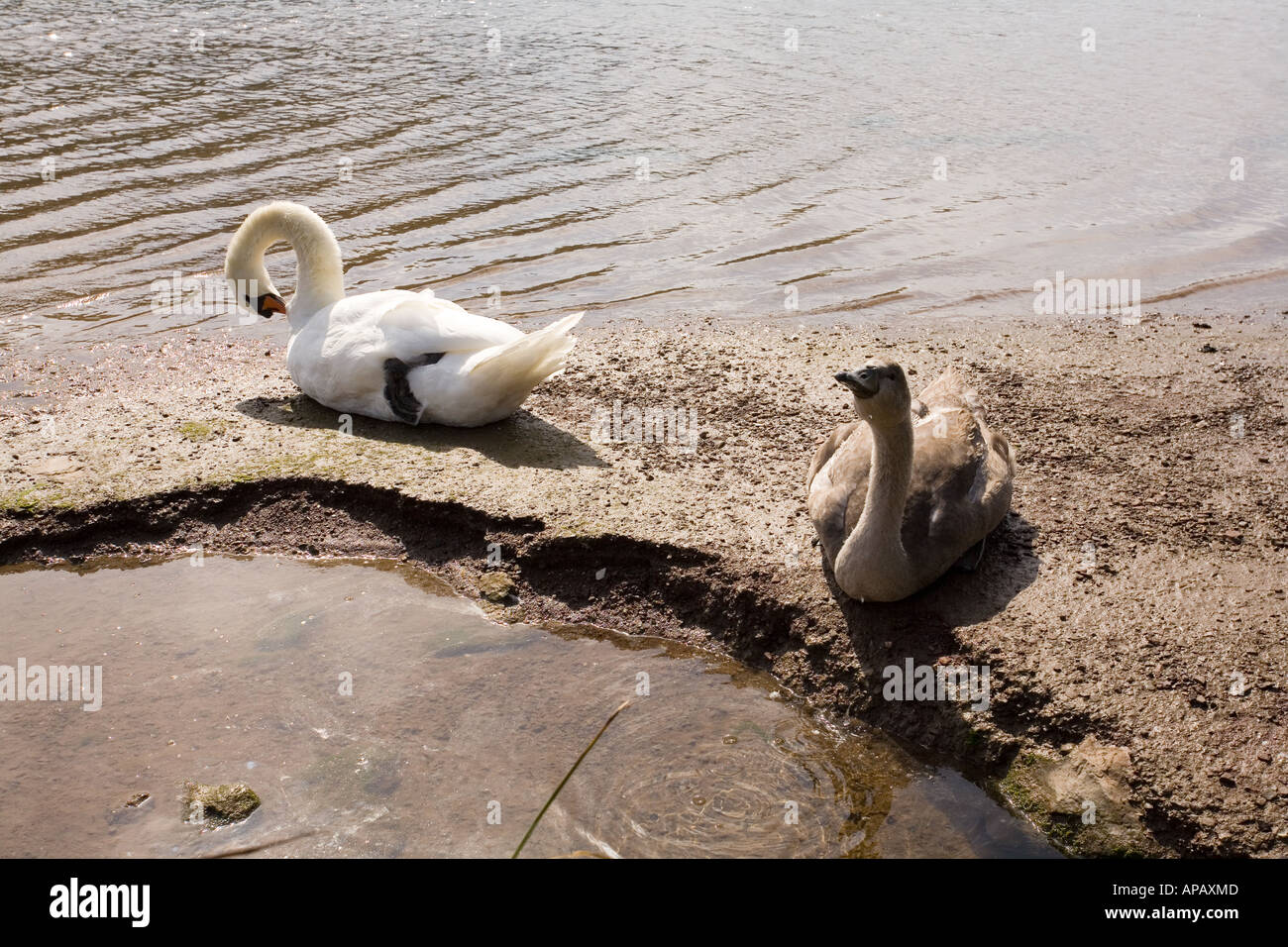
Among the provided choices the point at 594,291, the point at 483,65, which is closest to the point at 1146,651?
the point at 594,291

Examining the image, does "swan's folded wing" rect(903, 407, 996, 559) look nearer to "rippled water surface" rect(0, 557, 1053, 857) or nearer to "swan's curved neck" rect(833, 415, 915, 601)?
"swan's curved neck" rect(833, 415, 915, 601)

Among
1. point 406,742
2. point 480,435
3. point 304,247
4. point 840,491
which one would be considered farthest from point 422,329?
point 406,742

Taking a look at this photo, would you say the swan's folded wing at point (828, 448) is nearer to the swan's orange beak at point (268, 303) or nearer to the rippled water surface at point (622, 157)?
the rippled water surface at point (622, 157)

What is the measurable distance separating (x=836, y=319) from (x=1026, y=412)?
8.06ft

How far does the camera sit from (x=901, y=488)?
5117 mm

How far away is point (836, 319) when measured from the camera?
9531 millimetres

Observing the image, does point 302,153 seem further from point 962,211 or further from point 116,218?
point 962,211

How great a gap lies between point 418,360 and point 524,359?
69 cm

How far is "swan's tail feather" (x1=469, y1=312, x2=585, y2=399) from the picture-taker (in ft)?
21.4

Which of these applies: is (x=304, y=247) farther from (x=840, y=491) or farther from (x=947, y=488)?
(x=947, y=488)

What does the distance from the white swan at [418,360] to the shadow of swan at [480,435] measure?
3.0 inches

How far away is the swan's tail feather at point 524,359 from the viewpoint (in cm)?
651

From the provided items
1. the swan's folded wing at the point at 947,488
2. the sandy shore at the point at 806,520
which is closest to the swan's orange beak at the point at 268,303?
the sandy shore at the point at 806,520

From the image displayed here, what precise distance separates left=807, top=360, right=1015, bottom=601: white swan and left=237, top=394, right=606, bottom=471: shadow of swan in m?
1.43
